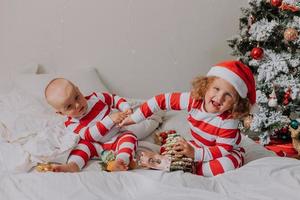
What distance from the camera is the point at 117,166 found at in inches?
60.9

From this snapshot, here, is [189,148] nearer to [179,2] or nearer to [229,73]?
[229,73]

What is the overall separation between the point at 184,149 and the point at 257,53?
40.6 inches

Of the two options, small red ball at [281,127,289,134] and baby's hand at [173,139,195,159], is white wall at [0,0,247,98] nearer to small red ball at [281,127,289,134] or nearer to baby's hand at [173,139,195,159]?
small red ball at [281,127,289,134]

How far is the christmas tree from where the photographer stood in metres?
2.36

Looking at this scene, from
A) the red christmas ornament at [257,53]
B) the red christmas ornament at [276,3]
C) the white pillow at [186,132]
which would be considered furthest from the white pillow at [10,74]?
the red christmas ornament at [276,3]

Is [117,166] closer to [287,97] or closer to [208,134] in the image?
[208,134]

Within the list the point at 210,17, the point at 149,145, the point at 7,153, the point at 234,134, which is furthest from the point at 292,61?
the point at 7,153

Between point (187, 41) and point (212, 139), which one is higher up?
point (187, 41)

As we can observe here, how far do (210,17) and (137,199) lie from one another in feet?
5.94

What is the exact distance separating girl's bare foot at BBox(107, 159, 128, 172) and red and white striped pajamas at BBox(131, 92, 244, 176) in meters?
0.24

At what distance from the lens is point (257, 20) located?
2.46 metres

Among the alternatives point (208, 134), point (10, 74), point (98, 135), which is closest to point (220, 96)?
point (208, 134)

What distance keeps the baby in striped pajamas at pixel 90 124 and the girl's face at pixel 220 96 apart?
37 cm

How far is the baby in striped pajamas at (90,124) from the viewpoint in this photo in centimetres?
166
